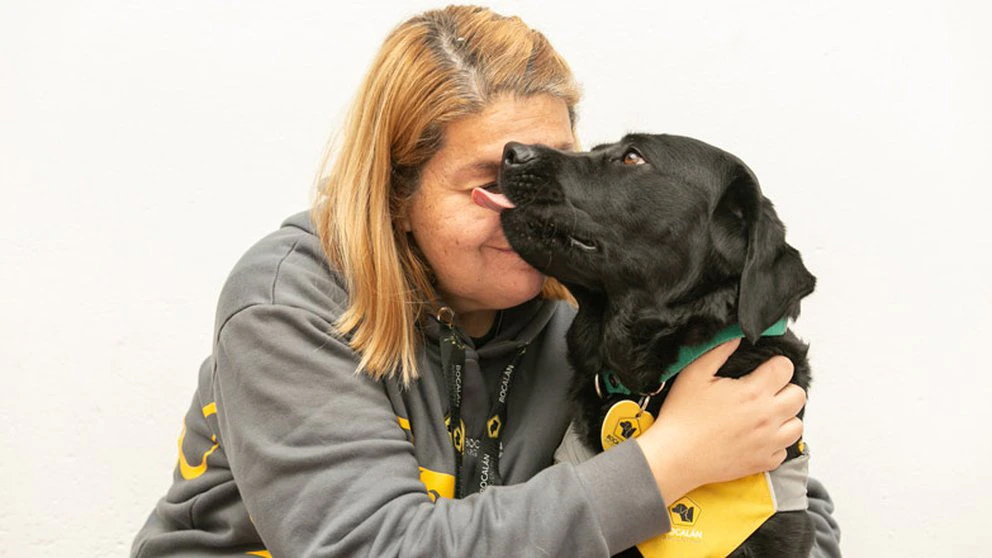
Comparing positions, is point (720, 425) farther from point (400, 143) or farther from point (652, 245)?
point (400, 143)

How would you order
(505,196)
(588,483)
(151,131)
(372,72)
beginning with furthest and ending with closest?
(151,131) → (372,72) → (505,196) → (588,483)

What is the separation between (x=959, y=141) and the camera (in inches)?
92.9

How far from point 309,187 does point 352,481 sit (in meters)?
1.08

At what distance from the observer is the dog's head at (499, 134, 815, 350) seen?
5.12 ft

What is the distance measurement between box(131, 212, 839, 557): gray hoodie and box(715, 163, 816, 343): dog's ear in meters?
0.27

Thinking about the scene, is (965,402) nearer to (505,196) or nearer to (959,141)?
(959,141)

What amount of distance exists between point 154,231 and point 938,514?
1.99m

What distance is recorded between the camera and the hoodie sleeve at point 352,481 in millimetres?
1380

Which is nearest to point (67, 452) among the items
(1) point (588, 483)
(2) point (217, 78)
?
(2) point (217, 78)

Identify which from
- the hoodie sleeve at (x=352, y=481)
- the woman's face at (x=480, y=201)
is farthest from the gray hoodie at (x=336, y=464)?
the woman's face at (x=480, y=201)

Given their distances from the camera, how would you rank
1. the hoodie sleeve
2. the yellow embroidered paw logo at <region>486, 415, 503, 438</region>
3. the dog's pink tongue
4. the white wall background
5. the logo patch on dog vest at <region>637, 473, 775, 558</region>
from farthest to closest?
1. the white wall background
2. the yellow embroidered paw logo at <region>486, 415, 503, 438</region>
3. the dog's pink tongue
4. the logo patch on dog vest at <region>637, 473, 775, 558</region>
5. the hoodie sleeve

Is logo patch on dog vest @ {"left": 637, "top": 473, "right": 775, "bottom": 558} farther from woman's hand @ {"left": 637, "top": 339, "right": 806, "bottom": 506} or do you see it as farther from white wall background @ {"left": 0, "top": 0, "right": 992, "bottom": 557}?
white wall background @ {"left": 0, "top": 0, "right": 992, "bottom": 557}

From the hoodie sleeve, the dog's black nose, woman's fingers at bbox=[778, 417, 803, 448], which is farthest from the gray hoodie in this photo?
the dog's black nose

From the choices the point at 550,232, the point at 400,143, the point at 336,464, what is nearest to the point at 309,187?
the point at 400,143
